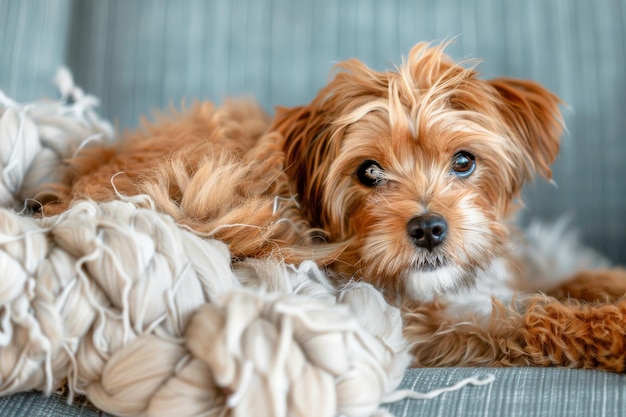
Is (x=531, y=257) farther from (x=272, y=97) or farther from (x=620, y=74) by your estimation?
(x=272, y=97)

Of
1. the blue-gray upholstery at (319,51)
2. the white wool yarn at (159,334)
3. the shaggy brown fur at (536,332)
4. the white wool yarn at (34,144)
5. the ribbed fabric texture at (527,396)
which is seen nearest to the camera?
the white wool yarn at (159,334)

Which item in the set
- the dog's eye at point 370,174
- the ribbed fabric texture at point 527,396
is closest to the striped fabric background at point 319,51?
the dog's eye at point 370,174

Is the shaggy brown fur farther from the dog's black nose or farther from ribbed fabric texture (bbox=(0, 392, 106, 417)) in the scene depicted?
ribbed fabric texture (bbox=(0, 392, 106, 417))

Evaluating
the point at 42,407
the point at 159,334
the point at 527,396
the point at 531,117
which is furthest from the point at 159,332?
the point at 531,117

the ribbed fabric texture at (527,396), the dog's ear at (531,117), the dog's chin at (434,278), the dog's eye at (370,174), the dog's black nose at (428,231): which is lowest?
the ribbed fabric texture at (527,396)

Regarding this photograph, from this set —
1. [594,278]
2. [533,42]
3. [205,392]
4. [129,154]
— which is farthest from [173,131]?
[533,42]

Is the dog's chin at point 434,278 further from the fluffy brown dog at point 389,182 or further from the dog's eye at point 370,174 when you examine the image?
the dog's eye at point 370,174

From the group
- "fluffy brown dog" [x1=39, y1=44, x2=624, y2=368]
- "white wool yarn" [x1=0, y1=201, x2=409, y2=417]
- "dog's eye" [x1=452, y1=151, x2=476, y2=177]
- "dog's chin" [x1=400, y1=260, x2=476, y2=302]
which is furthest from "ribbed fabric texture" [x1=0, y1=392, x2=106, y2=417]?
"dog's eye" [x1=452, y1=151, x2=476, y2=177]

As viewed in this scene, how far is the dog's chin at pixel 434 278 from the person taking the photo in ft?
4.54

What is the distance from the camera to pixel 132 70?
2357 millimetres

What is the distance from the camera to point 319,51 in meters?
2.27

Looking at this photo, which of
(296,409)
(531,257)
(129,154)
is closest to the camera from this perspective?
(296,409)

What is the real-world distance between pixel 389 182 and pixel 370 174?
47 millimetres

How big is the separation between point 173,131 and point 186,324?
732mm
